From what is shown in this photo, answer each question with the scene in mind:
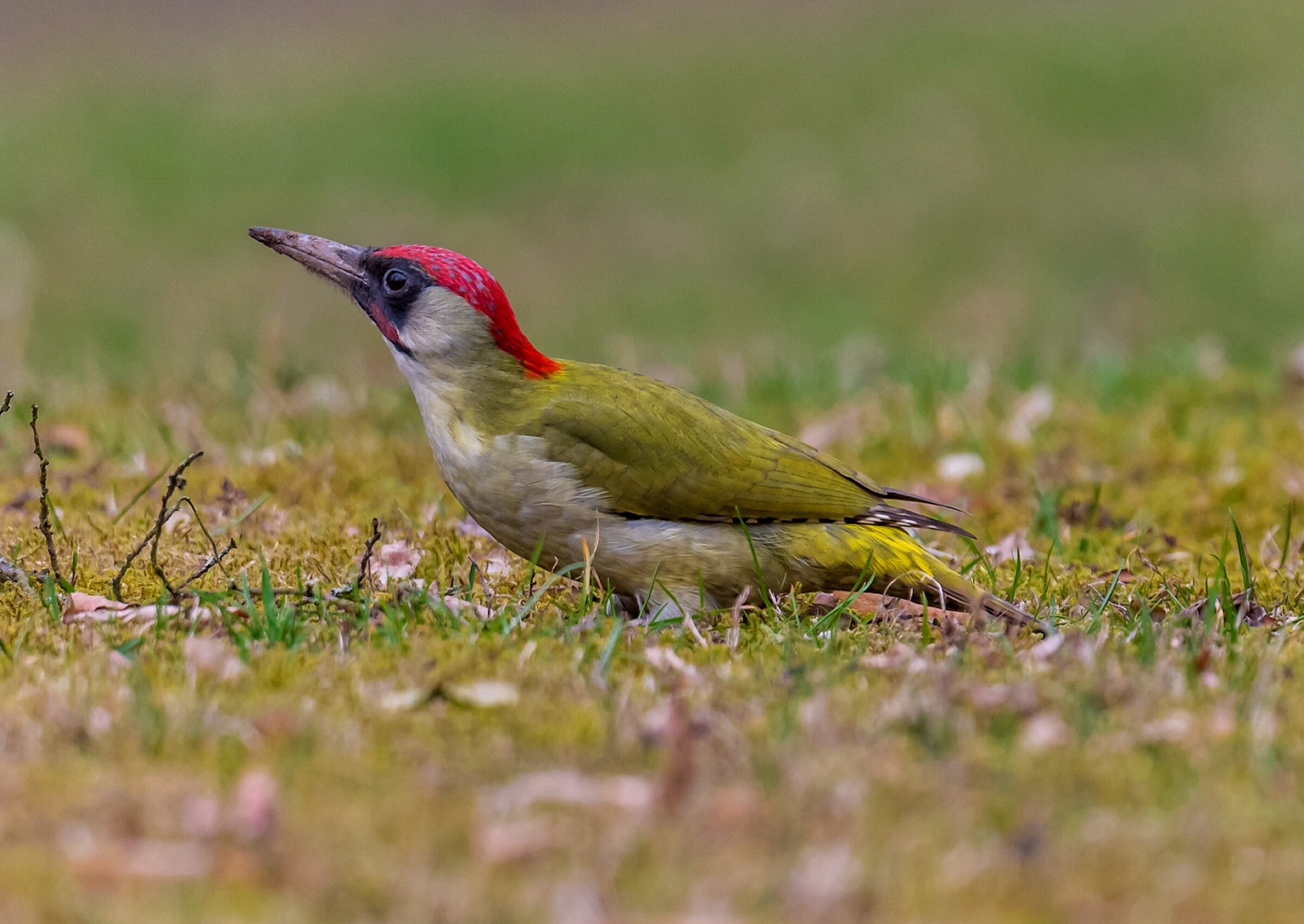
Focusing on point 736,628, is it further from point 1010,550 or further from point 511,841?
point 1010,550

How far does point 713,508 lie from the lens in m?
4.50

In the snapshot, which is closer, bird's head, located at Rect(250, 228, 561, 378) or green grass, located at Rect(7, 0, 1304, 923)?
green grass, located at Rect(7, 0, 1304, 923)

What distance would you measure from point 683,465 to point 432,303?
806mm

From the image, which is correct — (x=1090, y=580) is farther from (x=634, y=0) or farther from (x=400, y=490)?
(x=634, y=0)

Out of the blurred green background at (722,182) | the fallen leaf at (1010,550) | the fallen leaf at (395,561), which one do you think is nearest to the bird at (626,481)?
the fallen leaf at (395,561)

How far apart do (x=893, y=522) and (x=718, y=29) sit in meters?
19.6

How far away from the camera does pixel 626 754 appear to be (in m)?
3.00

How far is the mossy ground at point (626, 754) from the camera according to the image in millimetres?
2426

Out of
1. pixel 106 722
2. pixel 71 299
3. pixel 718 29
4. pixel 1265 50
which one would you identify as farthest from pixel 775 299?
pixel 106 722

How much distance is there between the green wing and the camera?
4.48 m

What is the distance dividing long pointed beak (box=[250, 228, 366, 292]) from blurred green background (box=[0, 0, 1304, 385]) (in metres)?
6.32

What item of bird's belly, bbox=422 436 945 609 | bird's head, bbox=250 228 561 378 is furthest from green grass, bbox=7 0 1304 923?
bird's head, bbox=250 228 561 378

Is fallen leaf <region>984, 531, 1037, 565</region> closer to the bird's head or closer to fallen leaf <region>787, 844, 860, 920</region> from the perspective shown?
the bird's head

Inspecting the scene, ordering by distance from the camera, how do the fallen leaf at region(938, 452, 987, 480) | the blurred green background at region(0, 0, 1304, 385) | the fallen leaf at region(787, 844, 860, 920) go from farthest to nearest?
the blurred green background at region(0, 0, 1304, 385)
the fallen leaf at region(938, 452, 987, 480)
the fallen leaf at region(787, 844, 860, 920)
